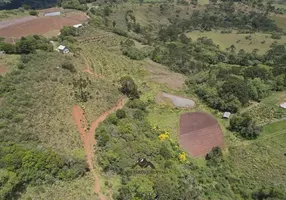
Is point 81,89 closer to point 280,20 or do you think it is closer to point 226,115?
point 226,115

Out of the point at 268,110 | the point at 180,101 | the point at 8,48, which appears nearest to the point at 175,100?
the point at 180,101

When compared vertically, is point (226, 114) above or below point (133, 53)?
below

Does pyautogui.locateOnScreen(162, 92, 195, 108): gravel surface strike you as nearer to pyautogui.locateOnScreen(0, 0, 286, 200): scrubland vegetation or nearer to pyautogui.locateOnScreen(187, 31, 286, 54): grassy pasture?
pyautogui.locateOnScreen(0, 0, 286, 200): scrubland vegetation

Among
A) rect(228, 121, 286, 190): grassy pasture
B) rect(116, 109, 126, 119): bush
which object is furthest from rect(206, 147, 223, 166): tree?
rect(116, 109, 126, 119): bush

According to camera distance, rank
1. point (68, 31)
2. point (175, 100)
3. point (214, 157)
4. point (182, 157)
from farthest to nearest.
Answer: point (68, 31) < point (175, 100) < point (214, 157) < point (182, 157)

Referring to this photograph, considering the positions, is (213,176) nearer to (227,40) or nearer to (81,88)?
(81,88)

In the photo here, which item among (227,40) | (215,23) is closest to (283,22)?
(215,23)

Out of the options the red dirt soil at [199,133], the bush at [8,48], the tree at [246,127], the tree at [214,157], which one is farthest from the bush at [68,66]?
the tree at [246,127]
